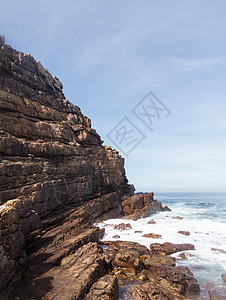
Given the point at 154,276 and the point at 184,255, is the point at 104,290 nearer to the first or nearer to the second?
the point at 154,276

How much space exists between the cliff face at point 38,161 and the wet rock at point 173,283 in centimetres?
1084

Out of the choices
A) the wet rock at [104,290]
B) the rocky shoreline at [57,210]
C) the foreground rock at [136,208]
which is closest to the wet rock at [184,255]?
the rocky shoreline at [57,210]

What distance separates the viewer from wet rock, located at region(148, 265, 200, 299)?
12.2 meters

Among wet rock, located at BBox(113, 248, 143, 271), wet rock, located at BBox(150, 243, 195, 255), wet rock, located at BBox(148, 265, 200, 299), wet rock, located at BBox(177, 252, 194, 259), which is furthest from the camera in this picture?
wet rock, located at BBox(150, 243, 195, 255)

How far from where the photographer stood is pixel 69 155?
101ft

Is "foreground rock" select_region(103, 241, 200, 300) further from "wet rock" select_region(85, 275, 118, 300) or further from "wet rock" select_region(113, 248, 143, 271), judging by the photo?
"wet rock" select_region(85, 275, 118, 300)

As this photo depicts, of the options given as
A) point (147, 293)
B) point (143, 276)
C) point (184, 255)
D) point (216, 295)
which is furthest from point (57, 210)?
point (216, 295)

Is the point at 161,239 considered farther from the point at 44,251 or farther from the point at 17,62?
the point at 17,62

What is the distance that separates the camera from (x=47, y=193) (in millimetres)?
23344

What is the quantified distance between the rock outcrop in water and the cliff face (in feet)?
0.19

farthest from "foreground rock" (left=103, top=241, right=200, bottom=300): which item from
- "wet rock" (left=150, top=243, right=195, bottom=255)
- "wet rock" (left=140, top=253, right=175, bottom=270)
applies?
"wet rock" (left=150, top=243, right=195, bottom=255)

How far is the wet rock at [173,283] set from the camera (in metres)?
12.2

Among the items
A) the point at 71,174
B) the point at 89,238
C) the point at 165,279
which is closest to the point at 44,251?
the point at 89,238

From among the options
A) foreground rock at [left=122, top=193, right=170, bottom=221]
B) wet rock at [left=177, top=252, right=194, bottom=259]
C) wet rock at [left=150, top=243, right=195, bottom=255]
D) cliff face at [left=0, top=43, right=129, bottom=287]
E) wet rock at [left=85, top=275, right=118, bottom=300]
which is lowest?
wet rock at [left=177, top=252, right=194, bottom=259]
